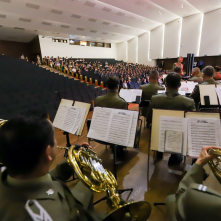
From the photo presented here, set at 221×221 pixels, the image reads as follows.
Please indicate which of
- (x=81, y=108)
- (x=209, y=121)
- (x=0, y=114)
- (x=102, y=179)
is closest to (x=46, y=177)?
(x=102, y=179)

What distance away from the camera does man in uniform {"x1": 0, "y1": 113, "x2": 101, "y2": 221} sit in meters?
0.56

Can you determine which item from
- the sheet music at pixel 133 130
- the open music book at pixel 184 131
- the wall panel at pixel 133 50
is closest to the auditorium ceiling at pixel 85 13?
the wall panel at pixel 133 50

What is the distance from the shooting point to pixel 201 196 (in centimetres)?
66

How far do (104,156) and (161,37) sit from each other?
58.9 feet

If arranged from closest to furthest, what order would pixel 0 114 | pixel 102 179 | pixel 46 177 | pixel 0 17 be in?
pixel 46 177, pixel 102 179, pixel 0 114, pixel 0 17

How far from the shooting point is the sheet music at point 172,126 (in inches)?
54.8

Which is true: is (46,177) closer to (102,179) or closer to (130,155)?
(102,179)

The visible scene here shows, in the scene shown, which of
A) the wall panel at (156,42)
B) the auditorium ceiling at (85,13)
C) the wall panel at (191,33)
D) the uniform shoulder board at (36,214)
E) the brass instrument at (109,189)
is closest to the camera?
the uniform shoulder board at (36,214)

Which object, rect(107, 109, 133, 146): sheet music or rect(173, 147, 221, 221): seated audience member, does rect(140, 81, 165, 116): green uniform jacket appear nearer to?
rect(107, 109, 133, 146): sheet music

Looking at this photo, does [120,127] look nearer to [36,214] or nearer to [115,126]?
[115,126]

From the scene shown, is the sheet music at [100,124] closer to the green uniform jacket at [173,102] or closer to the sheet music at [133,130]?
the sheet music at [133,130]

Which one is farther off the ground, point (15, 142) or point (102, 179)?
point (15, 142)

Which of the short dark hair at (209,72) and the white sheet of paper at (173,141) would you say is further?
the short dark hair at (209,72)

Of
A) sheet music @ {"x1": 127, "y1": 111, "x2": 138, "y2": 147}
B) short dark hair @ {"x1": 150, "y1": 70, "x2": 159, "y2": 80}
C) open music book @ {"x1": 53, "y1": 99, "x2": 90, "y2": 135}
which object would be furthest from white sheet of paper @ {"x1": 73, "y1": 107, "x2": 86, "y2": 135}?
short dark hair @ {"x1": 150, "y1": 70, "x2": 159, "y2": 80}
